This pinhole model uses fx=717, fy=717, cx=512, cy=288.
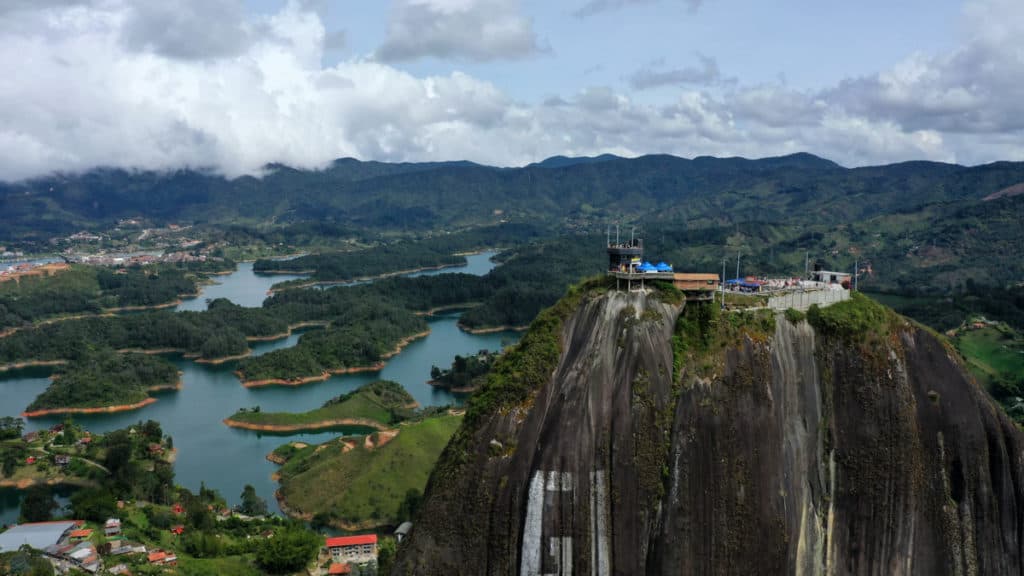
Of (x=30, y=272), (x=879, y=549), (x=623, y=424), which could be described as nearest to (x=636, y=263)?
(x=623, y=424)

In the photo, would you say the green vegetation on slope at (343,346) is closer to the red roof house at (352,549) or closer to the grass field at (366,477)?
the grass field at (366,477)

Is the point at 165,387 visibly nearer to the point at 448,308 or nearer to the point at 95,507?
the point at 95,507

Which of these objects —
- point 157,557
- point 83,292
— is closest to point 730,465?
point 157,557

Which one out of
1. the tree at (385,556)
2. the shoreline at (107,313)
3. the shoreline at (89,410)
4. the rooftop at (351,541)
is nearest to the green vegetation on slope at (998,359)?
the tree at (385,556)

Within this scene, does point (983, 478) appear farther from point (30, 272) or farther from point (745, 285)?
point (30, 272)

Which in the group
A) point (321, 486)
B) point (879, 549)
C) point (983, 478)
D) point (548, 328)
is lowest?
point (321, 486)

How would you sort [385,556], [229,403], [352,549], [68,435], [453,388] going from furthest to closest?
[453,388] → [229,403] → [68,435] → [352,549] → [385,556]
